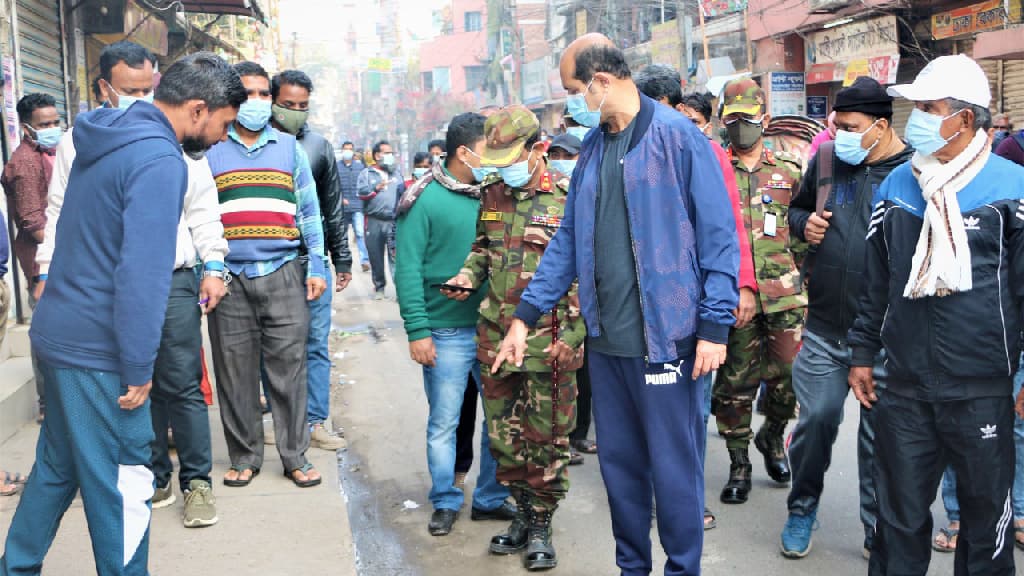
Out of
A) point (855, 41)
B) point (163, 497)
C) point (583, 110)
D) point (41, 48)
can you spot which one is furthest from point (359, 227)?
point (583, 110)

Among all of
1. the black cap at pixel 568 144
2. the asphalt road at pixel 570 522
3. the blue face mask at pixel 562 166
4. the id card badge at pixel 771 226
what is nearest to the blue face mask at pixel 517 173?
the blue face mask at pixel 562 166

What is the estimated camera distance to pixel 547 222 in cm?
426

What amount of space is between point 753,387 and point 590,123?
2.08 meters

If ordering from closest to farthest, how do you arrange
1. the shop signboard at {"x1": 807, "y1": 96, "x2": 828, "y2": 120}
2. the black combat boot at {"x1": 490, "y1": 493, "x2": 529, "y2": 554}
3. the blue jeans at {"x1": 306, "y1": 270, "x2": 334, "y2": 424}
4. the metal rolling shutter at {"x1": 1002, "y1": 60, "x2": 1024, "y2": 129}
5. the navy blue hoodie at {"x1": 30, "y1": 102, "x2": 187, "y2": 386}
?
the navy blue hoodie at {"x1": 30, "y1": 102, "x2": 187, "y2": 386}, the black combat boot at {"x1": 490, "y1": 493, "x2": 529, "y2": 554}, the blue jeans at {"x1": 306, "y1": 270, "x2": 334, "y2": 424}, the metal rolling shutter at {"x1": 1002, "y1": 60, "x2": 1024, "y2": 129}, the shop signboard at {"x1": 807, "y1": 96, "x2": 828, "y2": 120}

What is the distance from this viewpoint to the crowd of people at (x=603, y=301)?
3256mm

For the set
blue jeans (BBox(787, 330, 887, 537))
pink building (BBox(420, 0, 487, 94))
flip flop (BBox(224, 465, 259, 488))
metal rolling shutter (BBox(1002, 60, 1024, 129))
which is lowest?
flip flop (BBox(224, 465, 259, 488))

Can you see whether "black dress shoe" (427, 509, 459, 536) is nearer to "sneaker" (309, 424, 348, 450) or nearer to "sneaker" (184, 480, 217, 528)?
"sneaker" (184, 480, 217, 528)

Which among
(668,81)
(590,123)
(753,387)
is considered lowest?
(753,387)

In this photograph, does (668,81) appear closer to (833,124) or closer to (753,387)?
(833,124)

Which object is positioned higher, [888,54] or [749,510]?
[888,54]

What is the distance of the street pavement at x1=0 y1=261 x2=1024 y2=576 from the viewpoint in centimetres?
432

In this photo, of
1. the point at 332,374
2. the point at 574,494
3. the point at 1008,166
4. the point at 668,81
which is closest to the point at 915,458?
the point at 1008,166

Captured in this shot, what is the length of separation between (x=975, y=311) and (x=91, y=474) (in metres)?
2.87

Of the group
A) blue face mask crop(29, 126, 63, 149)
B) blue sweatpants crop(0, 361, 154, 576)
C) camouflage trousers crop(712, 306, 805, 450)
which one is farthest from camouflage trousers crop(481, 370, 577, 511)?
blue face mask crop(29, 126, 63, 149)
